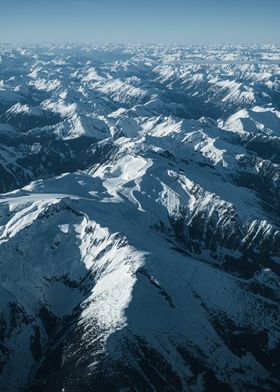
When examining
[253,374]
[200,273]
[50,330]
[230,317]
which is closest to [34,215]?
[50,330]

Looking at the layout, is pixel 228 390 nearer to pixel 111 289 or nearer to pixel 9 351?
pixel 111 289

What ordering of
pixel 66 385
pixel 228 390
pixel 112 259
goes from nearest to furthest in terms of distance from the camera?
1. pixel 66 385
2. pixel 228 390
3. pixel 112 259

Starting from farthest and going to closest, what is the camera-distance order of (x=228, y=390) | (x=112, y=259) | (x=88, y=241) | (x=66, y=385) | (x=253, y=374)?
(x=88, y=241)
(x=112, y=259)
(x=253, y=374)
(x=228, y=390)
(x=66, y=385)

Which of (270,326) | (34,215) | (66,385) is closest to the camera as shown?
(66,385)

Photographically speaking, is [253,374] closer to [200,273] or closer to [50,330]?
[200,273]

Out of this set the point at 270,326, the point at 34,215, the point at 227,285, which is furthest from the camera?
the point at 34,215

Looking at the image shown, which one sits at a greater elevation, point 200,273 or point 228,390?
point 200,273

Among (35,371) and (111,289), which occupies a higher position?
(111,289)

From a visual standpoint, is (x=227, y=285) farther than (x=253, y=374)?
Yes

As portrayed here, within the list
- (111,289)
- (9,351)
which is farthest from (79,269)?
(9,351)
